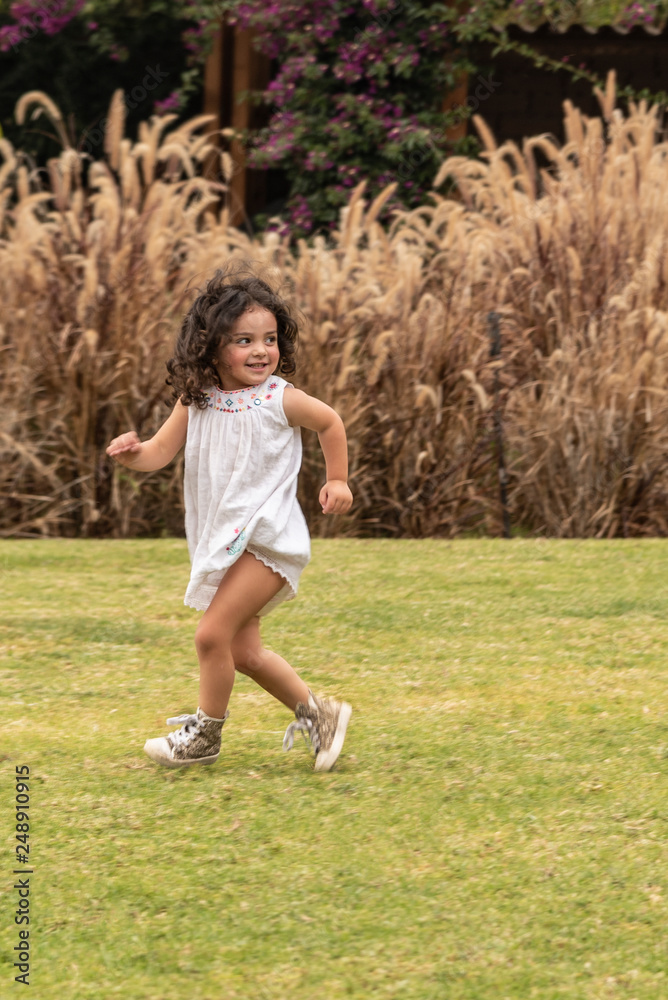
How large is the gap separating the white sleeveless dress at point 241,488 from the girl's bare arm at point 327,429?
0.09ft

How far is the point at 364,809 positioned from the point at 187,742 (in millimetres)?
480

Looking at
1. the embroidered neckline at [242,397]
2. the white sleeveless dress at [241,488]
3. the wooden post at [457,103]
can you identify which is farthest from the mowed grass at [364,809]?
the wooden post at [457,103]

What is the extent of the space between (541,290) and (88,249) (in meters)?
2.34

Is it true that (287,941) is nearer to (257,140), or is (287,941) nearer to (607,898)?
(607,898)

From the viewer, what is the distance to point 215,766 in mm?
3064

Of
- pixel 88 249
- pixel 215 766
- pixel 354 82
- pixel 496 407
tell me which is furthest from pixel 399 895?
pixel 354 82

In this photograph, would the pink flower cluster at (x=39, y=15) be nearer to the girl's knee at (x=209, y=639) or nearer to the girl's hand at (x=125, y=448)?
the girl's hand at (x=125, y=448)

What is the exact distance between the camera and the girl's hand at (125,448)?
2.99 m

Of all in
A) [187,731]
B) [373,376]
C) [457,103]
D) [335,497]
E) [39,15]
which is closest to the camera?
[335,497]

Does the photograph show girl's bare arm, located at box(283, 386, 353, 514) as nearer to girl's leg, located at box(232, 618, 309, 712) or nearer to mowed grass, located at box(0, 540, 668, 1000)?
girl's leg, located at box(232, 618, 309, 712)

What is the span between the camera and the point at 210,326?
2.98 m

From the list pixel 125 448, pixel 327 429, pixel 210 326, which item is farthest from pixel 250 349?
pixel 125 448

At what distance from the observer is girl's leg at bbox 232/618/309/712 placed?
3.00 metres

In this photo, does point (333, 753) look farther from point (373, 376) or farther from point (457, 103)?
point (457, 103)
